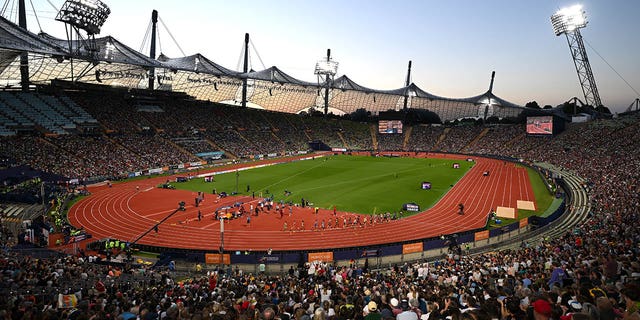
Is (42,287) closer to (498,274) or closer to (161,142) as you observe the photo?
(498,274)

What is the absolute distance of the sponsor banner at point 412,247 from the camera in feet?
74.8

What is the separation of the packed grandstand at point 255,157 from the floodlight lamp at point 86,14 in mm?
3483

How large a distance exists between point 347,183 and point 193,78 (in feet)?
170

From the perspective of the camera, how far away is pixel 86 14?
134 ft

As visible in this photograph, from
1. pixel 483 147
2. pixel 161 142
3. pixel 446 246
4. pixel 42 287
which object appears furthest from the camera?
pixel 483 147

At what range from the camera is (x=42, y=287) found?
39.1ft

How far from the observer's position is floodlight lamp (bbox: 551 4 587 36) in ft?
201

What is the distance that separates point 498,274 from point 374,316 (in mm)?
9578

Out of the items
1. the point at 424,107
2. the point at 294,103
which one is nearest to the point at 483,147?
the point at 424,107

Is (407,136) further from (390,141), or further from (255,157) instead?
(255,157)

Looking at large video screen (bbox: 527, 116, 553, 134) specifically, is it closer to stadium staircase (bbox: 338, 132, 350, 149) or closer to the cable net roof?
the cable net roof

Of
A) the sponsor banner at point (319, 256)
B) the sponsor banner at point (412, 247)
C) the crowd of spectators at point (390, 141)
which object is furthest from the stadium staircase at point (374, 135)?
the sponsor banner at point (319, 256)

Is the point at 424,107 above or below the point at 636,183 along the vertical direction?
above

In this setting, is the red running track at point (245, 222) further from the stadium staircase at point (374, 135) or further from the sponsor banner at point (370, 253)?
the stadium staircase at point (374, 135)
